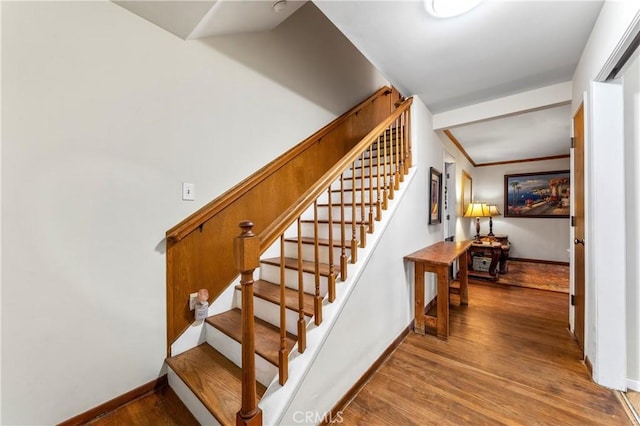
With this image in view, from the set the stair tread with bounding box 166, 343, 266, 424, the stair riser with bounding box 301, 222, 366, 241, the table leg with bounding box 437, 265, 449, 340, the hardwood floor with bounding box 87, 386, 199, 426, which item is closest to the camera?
the stair tread with bounding box 166, 343, 266, 424

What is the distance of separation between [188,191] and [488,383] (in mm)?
2366

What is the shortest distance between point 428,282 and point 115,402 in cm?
275

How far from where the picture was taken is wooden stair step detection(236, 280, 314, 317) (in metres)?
1.49

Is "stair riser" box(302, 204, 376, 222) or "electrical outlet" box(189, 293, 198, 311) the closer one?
"electrical outlet" box(189, 293, 198, 311)

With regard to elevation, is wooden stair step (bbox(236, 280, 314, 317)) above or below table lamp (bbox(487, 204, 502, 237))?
below

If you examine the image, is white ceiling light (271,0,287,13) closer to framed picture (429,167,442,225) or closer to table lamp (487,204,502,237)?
framed picture (429,167,442,225)

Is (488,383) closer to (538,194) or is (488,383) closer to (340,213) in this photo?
(340,213)

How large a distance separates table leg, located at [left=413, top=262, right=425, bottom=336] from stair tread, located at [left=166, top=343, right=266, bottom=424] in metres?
1.63

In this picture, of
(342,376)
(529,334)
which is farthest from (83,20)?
(529,334)

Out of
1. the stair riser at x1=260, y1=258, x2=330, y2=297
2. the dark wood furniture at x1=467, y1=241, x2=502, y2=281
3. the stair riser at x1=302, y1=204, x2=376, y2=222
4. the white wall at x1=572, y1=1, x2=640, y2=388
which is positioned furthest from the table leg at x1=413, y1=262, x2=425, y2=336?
the dark wood furniture at x1=467, y1=241, x2=502, y2=281

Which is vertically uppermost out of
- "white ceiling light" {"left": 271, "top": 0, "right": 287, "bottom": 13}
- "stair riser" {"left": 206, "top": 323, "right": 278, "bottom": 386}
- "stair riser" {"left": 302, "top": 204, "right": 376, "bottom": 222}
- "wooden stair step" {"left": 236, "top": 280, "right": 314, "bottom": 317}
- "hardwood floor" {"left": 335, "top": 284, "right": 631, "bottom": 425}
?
"white ceiling light" {"left": 271, "top": 0, "right": 287, "bottom": 13}

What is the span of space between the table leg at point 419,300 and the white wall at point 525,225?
15.2 feet

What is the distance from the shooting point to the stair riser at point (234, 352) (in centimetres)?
130

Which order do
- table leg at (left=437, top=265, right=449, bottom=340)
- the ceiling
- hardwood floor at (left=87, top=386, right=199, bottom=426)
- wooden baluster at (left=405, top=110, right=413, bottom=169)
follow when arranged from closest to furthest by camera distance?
hardwood floor at (left=87, top=386, right=199, bottom=426) < the ceiling < table leg at (left=437, top=265, right=449, bottom=340) < wooden baluster at (left=405, top=110, right=413, bottom=169)
